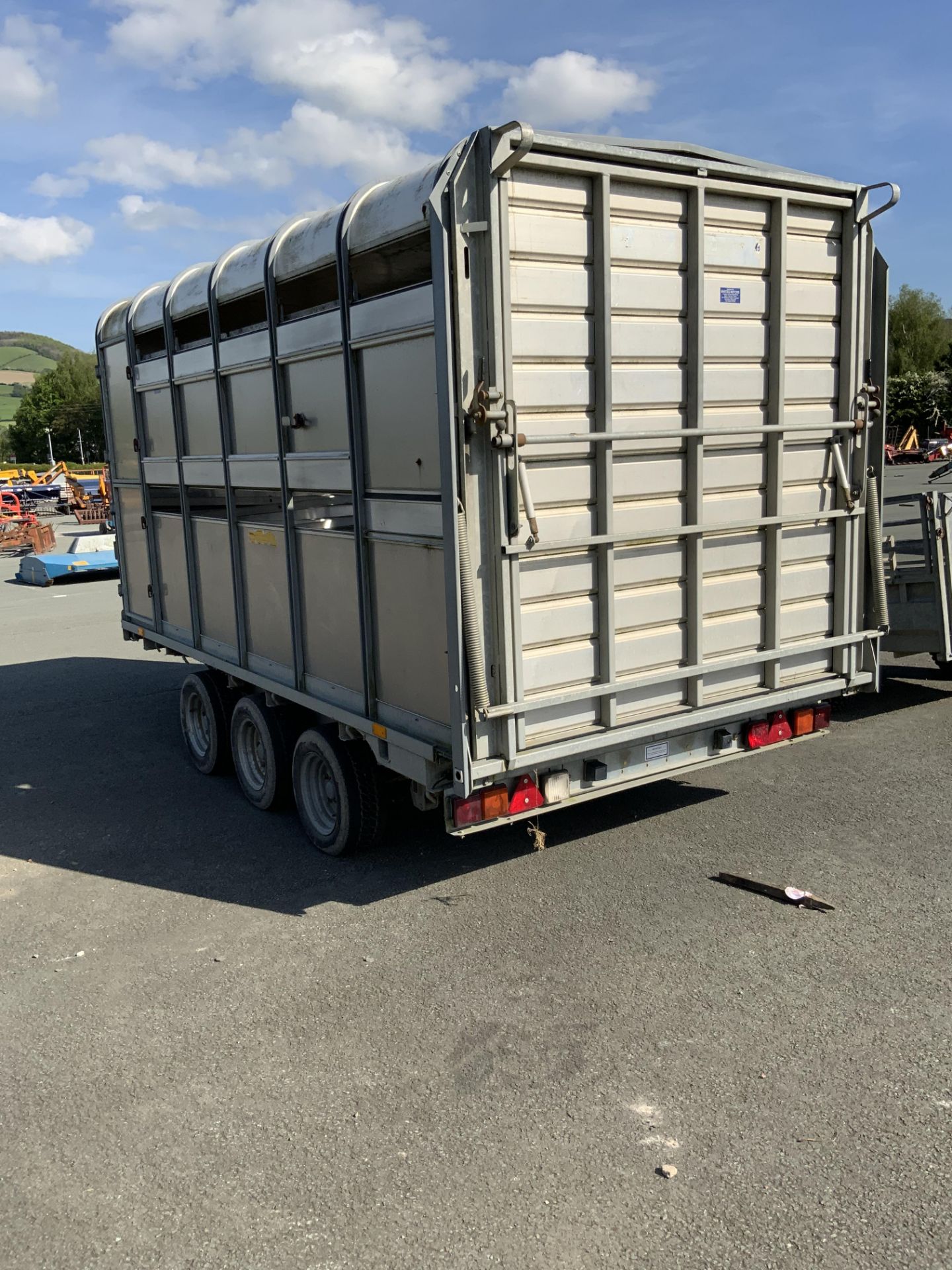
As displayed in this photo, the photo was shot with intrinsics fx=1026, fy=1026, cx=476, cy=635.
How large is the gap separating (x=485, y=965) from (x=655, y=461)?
261cm

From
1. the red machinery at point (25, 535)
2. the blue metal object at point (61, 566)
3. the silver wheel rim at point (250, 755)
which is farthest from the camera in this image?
the red machinery at point (25, 535)

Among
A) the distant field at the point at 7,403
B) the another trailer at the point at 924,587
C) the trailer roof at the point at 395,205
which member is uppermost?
the distant field at the point at 7,403

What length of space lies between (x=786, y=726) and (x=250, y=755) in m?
3.69

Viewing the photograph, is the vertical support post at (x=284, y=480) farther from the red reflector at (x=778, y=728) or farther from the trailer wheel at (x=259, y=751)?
the red reflector at (x=778, y=728)

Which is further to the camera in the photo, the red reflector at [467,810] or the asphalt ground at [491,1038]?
the red reflector at [467,810]

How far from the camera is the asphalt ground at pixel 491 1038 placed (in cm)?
323

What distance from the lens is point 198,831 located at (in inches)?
272

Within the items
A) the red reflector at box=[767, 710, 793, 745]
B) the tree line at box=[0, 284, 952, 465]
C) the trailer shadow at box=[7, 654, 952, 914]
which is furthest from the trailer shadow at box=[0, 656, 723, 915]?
the tree line at box=[0, 284, 952, 465]

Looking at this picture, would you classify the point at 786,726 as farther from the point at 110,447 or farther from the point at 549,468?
the point at 110,447

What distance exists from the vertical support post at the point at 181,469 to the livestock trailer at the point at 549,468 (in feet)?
2.22

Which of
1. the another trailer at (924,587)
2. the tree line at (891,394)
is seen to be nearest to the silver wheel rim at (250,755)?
the another trailer at (924,587)

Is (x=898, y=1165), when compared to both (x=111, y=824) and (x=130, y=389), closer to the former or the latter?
(x=111, y=824)

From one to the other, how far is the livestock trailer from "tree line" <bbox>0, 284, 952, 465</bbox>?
1269cm

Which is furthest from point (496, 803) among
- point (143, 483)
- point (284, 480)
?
point (143, 483)
